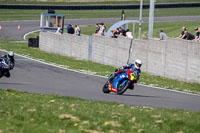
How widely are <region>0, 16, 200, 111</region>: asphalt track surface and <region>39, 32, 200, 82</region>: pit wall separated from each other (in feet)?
9.42

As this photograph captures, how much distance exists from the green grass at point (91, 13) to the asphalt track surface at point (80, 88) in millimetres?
30639

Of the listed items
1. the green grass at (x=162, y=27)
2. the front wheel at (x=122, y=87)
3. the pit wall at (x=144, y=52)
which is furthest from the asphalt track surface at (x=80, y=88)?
the green grass at (x=162, y=27)

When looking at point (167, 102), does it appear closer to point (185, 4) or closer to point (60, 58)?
point (60, 58)

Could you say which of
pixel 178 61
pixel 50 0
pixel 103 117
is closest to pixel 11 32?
pixel 50 0

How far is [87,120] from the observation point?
29.9 feet

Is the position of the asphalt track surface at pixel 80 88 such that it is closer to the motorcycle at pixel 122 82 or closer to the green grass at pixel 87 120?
the motorcycle at pixel 122 82

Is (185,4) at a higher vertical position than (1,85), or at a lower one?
higher

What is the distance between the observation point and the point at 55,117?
30.3 ft

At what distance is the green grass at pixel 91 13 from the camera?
2171 inches

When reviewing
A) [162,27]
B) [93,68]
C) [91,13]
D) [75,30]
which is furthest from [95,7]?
[93,68]

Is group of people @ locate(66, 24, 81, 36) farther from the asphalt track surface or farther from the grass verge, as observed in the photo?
the asphalt track surface

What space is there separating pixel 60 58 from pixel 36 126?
22.1 meters

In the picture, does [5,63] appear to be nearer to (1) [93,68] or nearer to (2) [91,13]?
(1) [93,68]

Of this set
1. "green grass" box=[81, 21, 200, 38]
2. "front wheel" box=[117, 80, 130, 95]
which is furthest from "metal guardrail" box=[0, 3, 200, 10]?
"front wheel" box=[117, 80, 130, 95]
